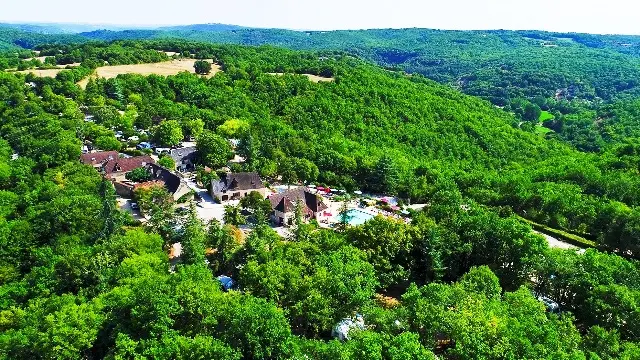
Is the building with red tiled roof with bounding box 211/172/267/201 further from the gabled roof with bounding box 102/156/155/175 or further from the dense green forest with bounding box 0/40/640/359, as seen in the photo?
the gabled roof with bounding box 102/156/155/175

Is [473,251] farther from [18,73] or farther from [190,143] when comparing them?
[18,73]

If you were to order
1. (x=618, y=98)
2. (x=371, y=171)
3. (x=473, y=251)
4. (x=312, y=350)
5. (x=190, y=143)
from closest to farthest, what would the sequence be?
1. (x=312, y=350)
2. (x=473, y=251)
3. (x=371, y=171)
4. (x=190, y=143)
5. (x=618, y=98)

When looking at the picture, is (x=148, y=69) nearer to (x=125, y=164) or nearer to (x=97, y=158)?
(x=97, y=158)

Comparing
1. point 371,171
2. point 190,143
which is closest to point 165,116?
point 190,143

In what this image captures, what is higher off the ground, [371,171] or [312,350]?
[312,350]

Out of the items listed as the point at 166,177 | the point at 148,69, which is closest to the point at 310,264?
the point at 166,177
